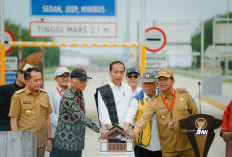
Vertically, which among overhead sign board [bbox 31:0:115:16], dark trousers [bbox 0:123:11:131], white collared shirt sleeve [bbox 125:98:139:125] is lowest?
dark trousers [bbox 0:123:11:131]

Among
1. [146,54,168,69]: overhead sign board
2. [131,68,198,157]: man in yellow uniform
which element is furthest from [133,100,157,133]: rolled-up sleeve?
[146,54,168,69]: overhead sign board

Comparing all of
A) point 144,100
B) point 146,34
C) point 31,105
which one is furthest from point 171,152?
point 146,34

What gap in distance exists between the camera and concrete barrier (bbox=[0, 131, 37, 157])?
145 inches

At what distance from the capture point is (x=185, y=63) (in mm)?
60750

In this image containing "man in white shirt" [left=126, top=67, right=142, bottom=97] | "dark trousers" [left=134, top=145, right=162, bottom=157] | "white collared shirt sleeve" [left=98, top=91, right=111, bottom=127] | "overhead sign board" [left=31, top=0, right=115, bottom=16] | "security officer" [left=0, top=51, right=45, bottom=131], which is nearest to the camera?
"white collared shirt sleeve" [left=98, top=91, right=111, bottom=127]

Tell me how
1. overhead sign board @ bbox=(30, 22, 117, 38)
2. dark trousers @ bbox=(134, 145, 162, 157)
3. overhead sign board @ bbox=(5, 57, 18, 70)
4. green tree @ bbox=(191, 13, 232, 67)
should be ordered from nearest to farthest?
1. dark trousers @ bbox=(134, 145, 162, 157)
2. overhead sign board @ bbox=(30, 22, 117, 38)
3. overhead sign board @ bbox=(5, 57, 18, 70)
4. green tree @ bbox=(191, 13, 232, 67)

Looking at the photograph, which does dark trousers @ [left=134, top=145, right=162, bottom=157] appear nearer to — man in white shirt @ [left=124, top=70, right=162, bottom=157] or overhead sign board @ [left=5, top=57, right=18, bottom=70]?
man in white shirt @ [left=124, top=70, right=162, bottom=157]

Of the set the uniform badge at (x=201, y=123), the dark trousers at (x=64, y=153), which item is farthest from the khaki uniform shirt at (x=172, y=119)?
the dark trousers at (x=64, y=153)

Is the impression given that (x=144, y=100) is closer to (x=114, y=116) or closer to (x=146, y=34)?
(x=114, y=116)

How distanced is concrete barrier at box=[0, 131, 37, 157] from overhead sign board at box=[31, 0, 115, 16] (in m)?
6.58

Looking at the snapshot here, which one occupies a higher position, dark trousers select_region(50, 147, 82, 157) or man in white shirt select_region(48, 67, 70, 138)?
man in white shirt select_region(48, 67, 70, 138)

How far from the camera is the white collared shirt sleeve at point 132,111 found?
13.5 feet

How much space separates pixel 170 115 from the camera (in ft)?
13.1

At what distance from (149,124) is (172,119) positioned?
11.9 inches
